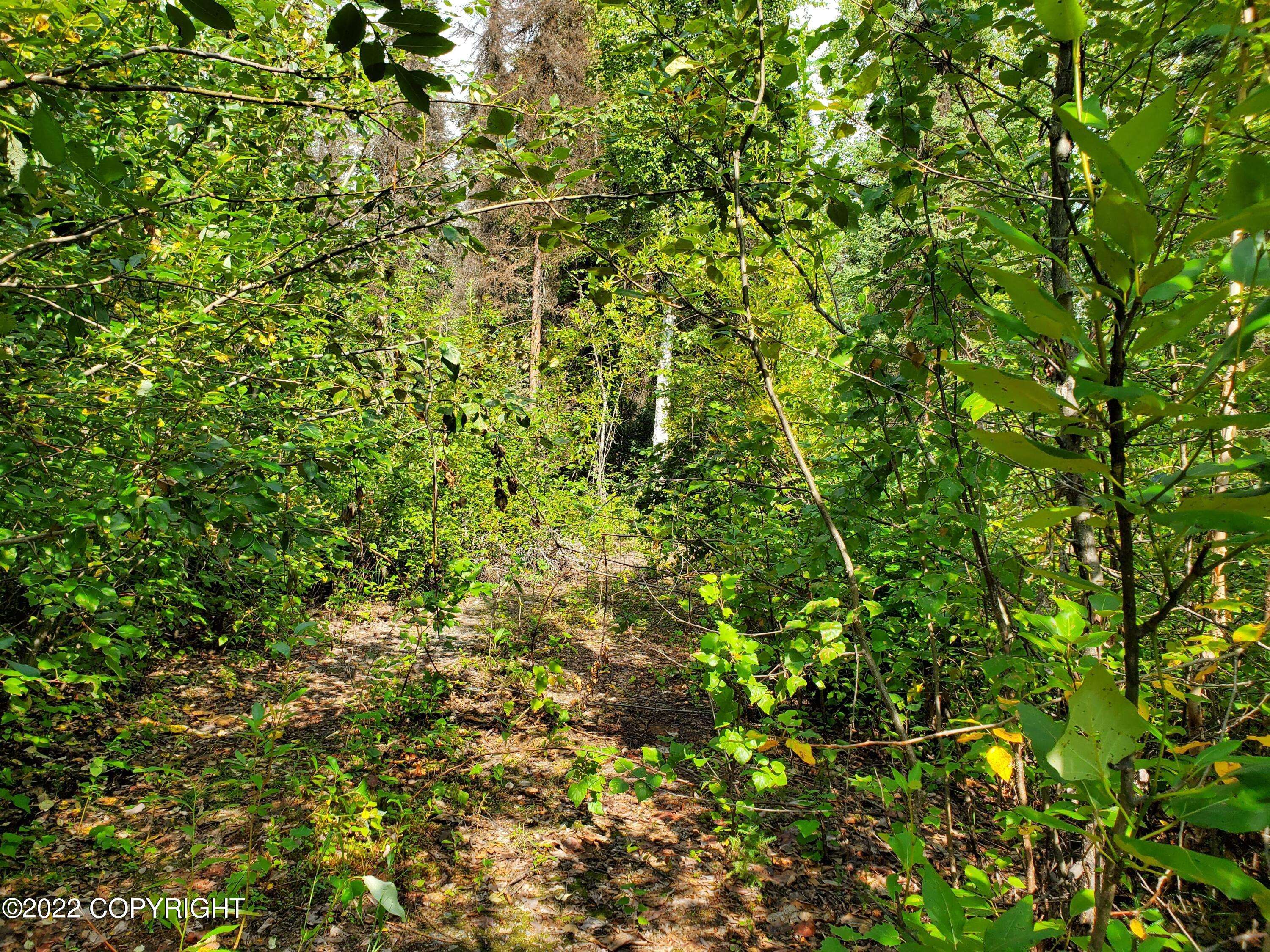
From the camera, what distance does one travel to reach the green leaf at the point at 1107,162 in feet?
1.33

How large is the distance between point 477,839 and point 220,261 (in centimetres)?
278

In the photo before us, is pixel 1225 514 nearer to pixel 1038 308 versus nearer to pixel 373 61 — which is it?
pixel 1038 308

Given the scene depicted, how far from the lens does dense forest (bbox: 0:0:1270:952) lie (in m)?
0.62

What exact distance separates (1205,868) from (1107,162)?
55 cm

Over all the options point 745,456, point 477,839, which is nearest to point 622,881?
point 477,839

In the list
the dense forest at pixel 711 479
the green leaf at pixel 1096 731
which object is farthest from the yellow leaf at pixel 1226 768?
the green leaf at pixel 1096 731

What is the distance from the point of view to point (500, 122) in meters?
1.09

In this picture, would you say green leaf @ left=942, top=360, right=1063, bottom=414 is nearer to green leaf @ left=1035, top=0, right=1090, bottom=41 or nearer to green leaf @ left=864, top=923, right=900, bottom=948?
green leaf @ left=1035, top=0, right=1090, bottom=41

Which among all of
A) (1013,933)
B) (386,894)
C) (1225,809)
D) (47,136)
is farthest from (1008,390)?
(47,136)

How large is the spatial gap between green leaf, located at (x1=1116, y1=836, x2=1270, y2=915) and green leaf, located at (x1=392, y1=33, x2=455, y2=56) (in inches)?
43.5

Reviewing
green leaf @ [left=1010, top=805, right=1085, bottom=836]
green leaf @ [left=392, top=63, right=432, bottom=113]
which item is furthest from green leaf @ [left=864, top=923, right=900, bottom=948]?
green leaf @ [left=392, top=63, right=432, bottom=113]

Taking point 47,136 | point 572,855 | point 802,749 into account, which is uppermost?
point 47,136

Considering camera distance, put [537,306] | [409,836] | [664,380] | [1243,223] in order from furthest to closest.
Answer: [537,306], [664,380], [409,836], [1243,223]

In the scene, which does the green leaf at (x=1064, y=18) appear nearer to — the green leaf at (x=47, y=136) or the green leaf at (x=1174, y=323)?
the green leaf at (x=1174, y=323)
